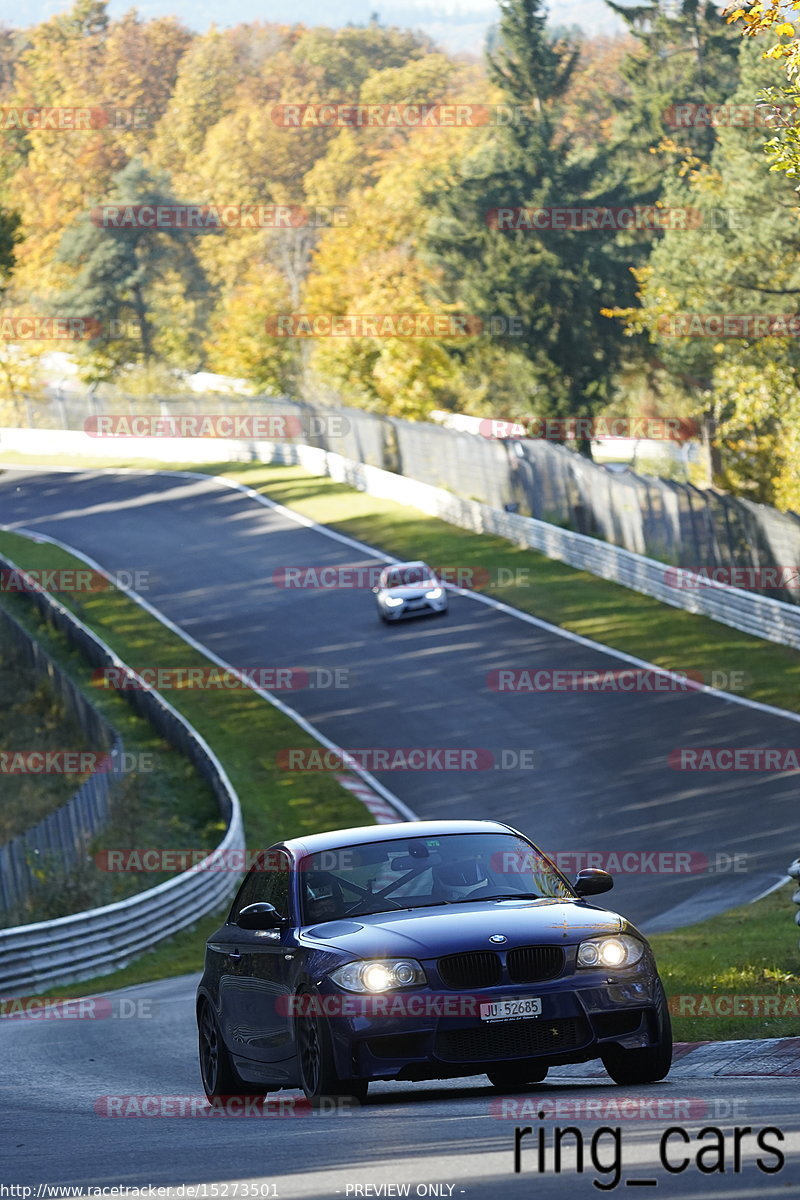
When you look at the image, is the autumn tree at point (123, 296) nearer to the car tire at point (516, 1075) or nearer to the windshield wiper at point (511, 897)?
the windshield wiper at point (511, 897)

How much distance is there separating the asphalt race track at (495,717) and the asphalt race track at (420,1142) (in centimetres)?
1160

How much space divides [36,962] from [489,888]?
1264cm

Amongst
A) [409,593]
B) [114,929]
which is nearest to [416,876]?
[114,929]

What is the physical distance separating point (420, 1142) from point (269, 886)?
2.83m

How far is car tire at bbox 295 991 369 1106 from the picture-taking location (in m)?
8.47

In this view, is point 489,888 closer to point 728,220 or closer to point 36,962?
point 36,962

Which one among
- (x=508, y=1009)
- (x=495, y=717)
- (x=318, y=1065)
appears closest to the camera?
(x=508, y=1009)

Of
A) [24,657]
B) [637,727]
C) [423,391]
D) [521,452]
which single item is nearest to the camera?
[637,727]

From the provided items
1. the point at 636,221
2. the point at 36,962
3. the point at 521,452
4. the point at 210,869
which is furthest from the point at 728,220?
the point at 36,962

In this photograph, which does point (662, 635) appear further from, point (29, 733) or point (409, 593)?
point (29, 733)

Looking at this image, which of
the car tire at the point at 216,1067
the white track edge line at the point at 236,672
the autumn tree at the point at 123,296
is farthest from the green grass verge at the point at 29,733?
the autumn tree at the point at 123,296

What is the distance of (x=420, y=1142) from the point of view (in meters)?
7.34

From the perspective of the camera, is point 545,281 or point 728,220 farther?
point 545,281

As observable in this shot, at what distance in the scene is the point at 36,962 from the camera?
20.7m
